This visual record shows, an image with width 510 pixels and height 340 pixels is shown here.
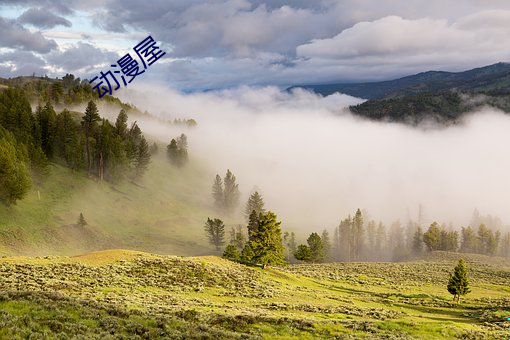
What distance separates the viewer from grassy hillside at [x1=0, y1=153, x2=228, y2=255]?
91625 mm

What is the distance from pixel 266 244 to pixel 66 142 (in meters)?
96.8

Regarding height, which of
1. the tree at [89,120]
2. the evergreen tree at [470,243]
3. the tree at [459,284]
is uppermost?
the tree at [89,120]

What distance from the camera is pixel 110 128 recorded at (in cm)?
15238

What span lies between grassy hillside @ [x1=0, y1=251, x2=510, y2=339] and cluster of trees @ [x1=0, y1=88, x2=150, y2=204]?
67641 millimetres

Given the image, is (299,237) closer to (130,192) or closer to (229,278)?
(130,192)

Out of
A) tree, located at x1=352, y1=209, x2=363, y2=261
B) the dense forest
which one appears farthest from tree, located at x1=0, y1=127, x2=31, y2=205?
tree, located at x1=352, y1=209, x2=363, y2=261

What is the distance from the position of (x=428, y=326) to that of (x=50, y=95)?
691ft

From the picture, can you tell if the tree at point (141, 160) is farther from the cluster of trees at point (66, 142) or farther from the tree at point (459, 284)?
the tree at point (459, 284)

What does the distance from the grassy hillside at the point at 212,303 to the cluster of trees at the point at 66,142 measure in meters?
67.6

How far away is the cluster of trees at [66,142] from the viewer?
115750 mm

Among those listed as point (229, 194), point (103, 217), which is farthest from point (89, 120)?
point (229, 194)

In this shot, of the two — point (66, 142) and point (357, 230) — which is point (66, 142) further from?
point (357, 230)

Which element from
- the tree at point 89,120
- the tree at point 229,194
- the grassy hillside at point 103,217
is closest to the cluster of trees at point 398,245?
the tree at point 229,194

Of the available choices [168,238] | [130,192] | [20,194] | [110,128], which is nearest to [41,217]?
[20,194]
